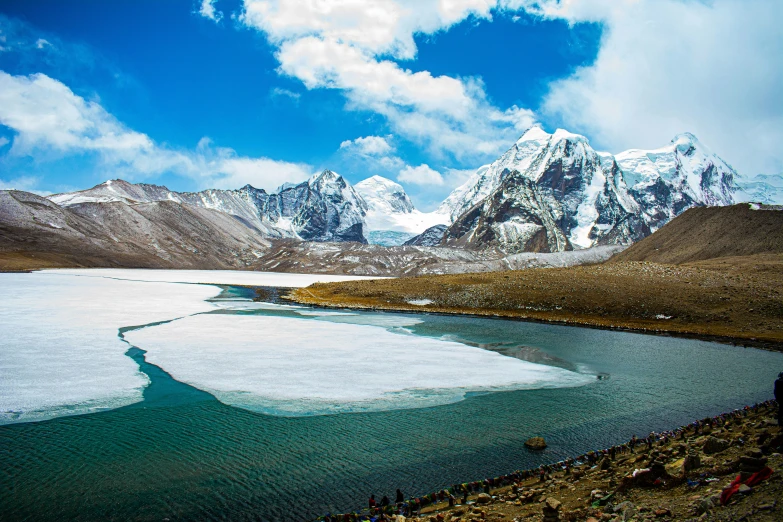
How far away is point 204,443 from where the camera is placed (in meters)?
18.6

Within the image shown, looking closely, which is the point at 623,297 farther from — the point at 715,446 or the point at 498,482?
the point at 498,482

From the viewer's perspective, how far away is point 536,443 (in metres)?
19.1

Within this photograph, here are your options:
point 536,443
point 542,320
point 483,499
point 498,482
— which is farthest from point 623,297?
point 483,499

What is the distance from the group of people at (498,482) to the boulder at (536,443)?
4.71 ft

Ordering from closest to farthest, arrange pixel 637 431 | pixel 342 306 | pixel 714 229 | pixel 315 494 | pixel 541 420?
1. pixel 315 494
2. pixel 637 431
3. pixel 541 420
4. pixel 342 306
5. pixel 714 229

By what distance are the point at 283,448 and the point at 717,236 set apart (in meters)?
141

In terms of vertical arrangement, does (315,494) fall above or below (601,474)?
below

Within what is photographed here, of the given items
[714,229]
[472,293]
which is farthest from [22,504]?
[714,229]

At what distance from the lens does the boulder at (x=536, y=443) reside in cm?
1897

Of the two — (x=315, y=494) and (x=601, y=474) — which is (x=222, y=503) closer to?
(x=315, y=494)

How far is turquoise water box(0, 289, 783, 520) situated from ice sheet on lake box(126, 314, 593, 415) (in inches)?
59.9

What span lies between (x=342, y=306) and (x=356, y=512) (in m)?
71.0

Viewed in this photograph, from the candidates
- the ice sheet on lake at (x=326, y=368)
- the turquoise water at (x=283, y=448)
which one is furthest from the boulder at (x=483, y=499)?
the ice sheet on lake at (x=326, y=368)

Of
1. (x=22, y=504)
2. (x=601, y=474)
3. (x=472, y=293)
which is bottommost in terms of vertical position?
(x=22, y=504)
